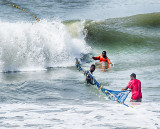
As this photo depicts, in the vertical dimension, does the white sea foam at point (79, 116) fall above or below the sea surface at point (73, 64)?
below

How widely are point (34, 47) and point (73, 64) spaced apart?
1.98 m

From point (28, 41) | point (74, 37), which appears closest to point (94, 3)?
point (74, 37)

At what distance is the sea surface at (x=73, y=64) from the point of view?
7789mm

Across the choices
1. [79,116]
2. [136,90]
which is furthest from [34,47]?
[79,116]

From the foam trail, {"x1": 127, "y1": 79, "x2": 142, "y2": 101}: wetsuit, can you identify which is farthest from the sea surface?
{"x1": 127, "y1": 79, "x2": 142, "y2": 101}: wetsuit

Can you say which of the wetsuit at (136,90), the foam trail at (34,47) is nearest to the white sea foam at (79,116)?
the wetsuit at (136,90)

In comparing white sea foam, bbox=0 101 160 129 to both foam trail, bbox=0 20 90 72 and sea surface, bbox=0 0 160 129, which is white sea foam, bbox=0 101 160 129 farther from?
foam trail, bbox=0 20 90 72

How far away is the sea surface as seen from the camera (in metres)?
7.79

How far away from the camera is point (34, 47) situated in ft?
51.2

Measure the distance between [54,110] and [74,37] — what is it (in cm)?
1192

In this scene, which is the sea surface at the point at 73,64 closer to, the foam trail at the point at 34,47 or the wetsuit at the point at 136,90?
the foam trail at the point at 34,47

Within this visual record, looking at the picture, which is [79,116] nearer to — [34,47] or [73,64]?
[73,64]

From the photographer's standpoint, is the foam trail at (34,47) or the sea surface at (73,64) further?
the foam trail at (34,47)

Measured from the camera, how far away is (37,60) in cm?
1506
